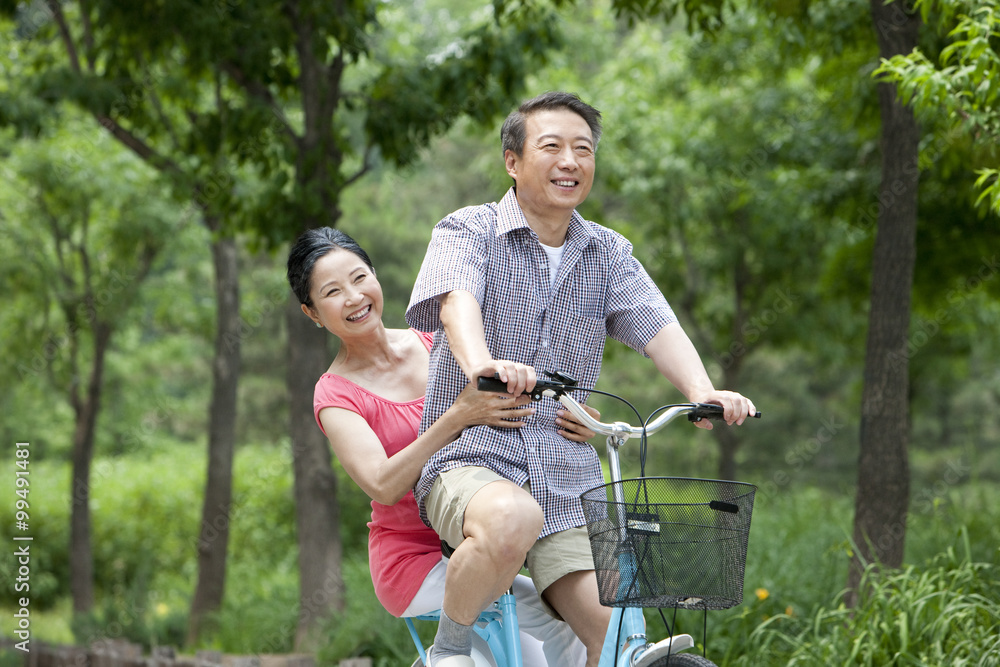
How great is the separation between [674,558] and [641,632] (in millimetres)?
339

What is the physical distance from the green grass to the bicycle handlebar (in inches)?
83.6

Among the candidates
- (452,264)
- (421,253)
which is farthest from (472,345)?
(421,253)

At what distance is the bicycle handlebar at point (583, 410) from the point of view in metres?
2.06

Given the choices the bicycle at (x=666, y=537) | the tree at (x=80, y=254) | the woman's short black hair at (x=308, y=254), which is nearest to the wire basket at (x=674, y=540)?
the bicycle at (x=666, y=537)

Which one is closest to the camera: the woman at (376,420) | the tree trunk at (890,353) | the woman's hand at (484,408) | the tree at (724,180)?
the woman's hand at (484,408)

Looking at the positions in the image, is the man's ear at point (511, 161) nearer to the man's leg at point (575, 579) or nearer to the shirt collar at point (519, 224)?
the shirt collar at point (519, 224)

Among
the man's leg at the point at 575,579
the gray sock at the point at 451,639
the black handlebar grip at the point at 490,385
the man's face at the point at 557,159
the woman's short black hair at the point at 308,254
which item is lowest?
the gray sock at the point at 451,639

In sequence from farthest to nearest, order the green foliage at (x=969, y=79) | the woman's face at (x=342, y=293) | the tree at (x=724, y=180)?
1. the tree at (x=724, y=180)
2. the green foliage at (x=969, y=79)
3. the woman's face at (x=342, y=293)

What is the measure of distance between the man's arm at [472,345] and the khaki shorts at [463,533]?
0.31m

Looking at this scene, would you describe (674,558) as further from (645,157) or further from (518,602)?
(645,157)

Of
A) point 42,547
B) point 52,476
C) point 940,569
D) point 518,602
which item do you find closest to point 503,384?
point 518,602

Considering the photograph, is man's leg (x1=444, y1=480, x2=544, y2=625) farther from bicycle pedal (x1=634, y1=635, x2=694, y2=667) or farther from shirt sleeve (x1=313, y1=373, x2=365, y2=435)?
shirt sleeve (x1=313, y1=373, x2=365, y2=435)

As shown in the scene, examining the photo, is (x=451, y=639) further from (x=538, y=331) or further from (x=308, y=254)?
(x=308, y=254)

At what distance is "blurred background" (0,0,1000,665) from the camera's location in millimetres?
4855
